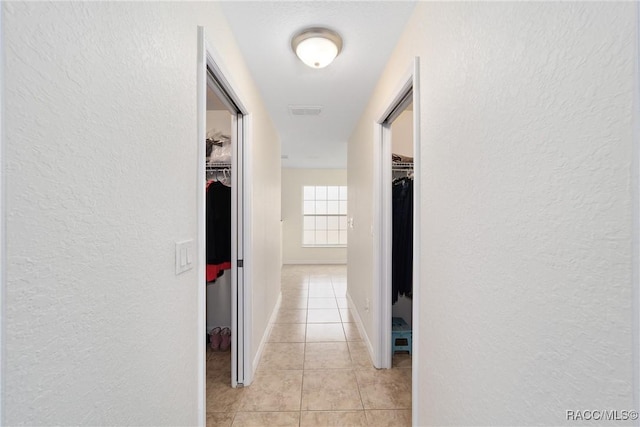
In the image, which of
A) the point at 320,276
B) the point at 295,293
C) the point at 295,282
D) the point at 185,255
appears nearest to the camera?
the point at 185,255

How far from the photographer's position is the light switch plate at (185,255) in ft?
3.39

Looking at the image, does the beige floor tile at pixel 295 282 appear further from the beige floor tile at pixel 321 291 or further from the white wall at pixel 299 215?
the white wall at pixel 299 215

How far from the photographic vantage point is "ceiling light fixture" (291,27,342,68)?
1.61m

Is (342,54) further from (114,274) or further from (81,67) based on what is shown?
(114,274)

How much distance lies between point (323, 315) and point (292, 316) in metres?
0.39

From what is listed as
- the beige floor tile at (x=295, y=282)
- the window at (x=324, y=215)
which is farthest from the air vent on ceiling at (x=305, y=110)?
the window at (x=324, y=215)

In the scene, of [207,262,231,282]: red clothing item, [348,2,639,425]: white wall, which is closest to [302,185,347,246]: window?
[207,262,231,282]: red clothing item

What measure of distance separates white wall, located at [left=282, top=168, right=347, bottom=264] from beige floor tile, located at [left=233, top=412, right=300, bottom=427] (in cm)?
518

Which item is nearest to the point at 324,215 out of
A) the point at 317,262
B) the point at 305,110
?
the point at 317,262

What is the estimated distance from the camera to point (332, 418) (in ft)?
6.02

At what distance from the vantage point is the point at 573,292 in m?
0.60

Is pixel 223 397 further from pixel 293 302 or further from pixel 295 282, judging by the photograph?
pixel 295 282

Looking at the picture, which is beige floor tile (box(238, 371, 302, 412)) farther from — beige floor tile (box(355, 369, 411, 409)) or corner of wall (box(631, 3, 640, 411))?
corner of wall (box(631, 3, 640, 411))

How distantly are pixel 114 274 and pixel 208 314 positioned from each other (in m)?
2.36
